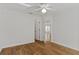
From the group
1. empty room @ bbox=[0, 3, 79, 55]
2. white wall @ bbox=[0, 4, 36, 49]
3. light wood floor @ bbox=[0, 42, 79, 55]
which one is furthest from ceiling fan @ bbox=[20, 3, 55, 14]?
light wood floor @ bbox=[0, 42, 79, 55]

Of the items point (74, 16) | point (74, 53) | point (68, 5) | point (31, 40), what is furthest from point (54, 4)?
point (74, 53)

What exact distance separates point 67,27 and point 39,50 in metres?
0.46

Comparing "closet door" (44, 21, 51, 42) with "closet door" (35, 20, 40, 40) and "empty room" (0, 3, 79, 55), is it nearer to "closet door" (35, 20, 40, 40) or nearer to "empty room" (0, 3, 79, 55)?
"empty room" (0, 3, 79, 55)

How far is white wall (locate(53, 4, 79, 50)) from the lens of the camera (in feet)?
4.33

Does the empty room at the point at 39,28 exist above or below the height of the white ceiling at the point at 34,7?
below

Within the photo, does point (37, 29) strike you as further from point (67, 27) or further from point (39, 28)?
point (67, 27)

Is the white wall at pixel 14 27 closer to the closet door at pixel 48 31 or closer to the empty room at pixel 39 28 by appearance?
the empty room at pixel 39 28

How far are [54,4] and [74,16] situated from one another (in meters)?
0.28

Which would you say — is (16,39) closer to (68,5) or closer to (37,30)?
(37,30)

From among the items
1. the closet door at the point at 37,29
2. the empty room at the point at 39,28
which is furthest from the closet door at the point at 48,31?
the closet door at the point at 37,29

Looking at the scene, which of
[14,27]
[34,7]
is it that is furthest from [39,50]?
[34,7]

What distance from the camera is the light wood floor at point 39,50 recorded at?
1320 millimetres

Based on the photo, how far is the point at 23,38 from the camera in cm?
142

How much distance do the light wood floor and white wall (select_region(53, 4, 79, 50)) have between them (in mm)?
69
